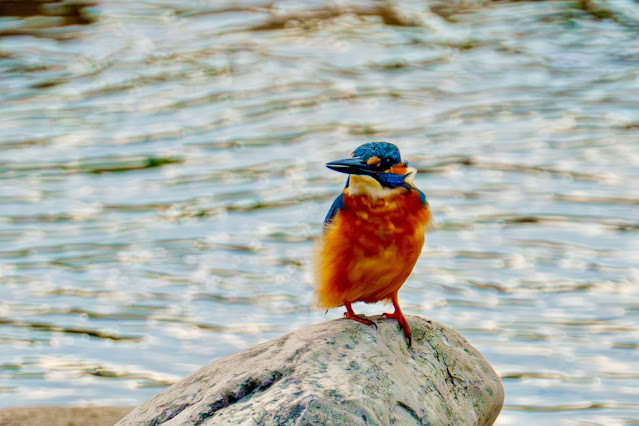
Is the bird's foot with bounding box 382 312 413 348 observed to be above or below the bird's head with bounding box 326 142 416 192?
below

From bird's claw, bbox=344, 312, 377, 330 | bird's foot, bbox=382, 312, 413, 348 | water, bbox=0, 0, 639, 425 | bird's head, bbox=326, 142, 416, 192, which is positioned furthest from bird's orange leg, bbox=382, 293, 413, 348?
water, bbox=0, 0, 639, 425

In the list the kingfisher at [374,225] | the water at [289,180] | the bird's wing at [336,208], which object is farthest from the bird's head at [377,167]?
the water at [289,180]

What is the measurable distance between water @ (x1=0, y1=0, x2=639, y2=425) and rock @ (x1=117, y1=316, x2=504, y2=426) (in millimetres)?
1557

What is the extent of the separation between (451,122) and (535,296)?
151 inches

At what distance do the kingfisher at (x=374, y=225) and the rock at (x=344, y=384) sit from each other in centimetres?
26

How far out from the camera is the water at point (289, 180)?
6.65m

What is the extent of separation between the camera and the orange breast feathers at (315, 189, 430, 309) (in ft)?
13.3

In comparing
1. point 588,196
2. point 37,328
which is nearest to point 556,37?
point 588,196

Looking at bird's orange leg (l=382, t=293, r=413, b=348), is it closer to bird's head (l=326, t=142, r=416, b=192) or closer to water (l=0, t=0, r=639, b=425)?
bird's head (l=326, t=142, r=416, b=192)

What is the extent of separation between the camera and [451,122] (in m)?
10.6

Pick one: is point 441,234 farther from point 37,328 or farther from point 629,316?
point 37,328

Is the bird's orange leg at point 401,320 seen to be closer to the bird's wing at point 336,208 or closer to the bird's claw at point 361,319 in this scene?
the bird's claw at point 361,319

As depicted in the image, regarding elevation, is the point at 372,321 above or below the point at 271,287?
above

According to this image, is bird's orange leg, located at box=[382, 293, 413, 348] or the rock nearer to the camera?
the rock
